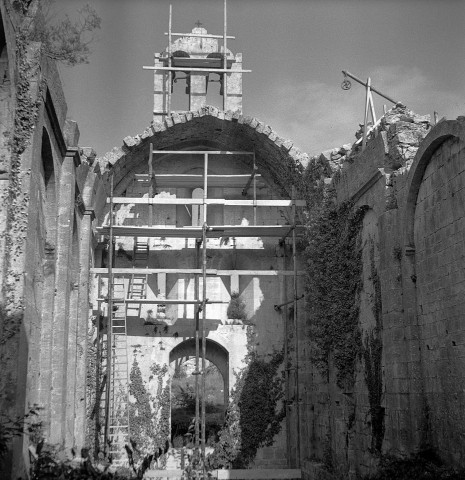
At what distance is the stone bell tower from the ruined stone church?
2.6 inches

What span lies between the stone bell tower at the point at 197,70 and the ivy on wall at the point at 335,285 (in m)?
5.86

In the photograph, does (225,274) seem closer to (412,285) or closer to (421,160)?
(412,285)

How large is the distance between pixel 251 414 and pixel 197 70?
10.2m

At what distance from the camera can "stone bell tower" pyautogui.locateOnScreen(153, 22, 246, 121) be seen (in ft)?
67.8

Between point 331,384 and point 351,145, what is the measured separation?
598 cm

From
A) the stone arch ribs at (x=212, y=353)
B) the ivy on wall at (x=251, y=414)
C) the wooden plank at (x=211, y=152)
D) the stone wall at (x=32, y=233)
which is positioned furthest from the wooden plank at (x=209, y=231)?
the stone wall at (x=32, y=233)

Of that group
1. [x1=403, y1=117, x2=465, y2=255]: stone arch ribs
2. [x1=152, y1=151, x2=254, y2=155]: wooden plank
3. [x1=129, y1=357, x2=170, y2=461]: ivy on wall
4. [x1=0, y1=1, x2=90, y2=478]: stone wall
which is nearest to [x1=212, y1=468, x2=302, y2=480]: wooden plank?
[x1=129, y1=357, x2=170, y2=461]: ivy on wall

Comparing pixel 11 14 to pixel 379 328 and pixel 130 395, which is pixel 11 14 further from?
pixel 130 395

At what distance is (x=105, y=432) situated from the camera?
54.1 feet

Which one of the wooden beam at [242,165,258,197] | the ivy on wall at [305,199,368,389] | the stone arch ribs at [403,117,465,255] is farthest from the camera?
the wooden beam at [242,165,258,197]

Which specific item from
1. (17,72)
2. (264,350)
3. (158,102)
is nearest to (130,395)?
(264,350)

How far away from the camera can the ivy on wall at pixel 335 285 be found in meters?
15.2

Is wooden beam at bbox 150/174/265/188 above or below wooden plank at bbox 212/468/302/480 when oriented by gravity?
above

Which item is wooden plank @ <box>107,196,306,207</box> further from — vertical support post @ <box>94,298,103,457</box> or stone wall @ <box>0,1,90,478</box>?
stone wall @ <box>0,1,90,478</box>
